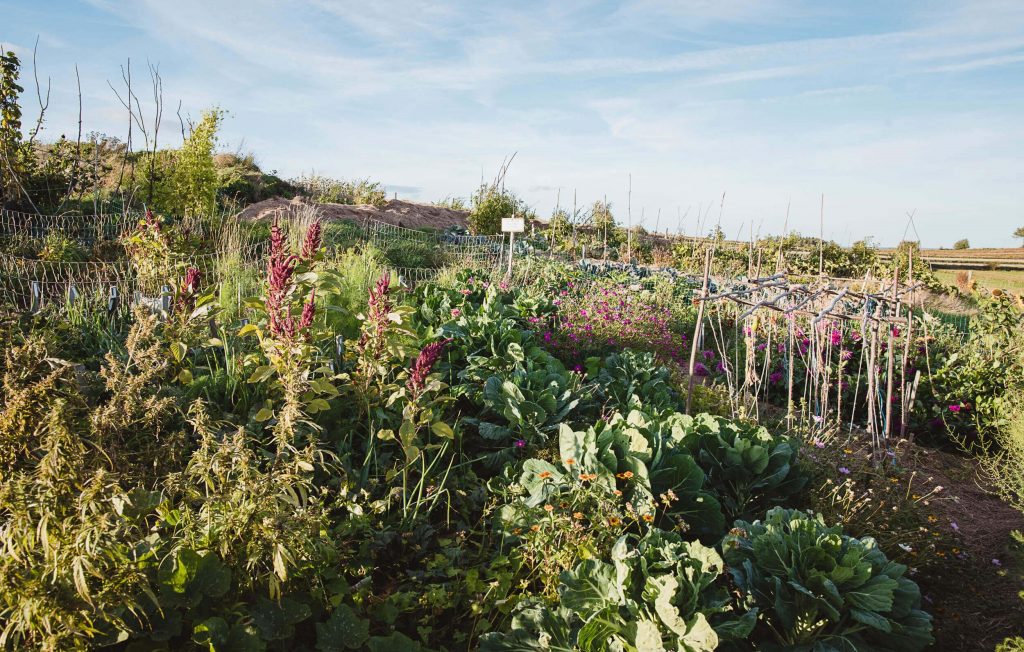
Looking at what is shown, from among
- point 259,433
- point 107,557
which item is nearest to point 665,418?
point 259,433

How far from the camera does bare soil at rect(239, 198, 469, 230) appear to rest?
15.5 metres

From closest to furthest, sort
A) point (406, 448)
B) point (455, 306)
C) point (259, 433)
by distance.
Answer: point (406, 448)
point (259, 433)
point (455, 306)

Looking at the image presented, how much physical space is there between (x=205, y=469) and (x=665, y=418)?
2.30 meters

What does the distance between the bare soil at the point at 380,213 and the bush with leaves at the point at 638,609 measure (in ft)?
39.6

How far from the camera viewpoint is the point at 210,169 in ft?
37.7

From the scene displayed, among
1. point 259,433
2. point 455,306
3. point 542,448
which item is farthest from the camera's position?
point 455,306

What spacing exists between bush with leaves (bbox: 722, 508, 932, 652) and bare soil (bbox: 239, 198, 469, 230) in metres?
12.2

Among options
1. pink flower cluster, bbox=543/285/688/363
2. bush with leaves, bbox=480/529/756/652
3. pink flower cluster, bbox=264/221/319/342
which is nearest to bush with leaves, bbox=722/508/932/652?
bush with leaves, bbox=480/529/756/652

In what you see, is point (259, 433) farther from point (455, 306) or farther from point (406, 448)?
point (455, 306)

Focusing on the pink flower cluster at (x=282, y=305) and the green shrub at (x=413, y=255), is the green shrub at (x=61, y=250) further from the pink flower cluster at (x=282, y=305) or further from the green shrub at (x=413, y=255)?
the pink flower cluster at (x=282, y=305)

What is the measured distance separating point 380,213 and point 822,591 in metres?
16.7

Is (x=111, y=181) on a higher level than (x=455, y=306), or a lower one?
higher

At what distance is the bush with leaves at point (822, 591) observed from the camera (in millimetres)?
2082

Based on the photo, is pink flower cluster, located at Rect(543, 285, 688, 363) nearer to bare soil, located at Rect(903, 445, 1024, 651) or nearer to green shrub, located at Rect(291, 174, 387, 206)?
bare soil, located at Rect(903, 445, 1024, 651)
